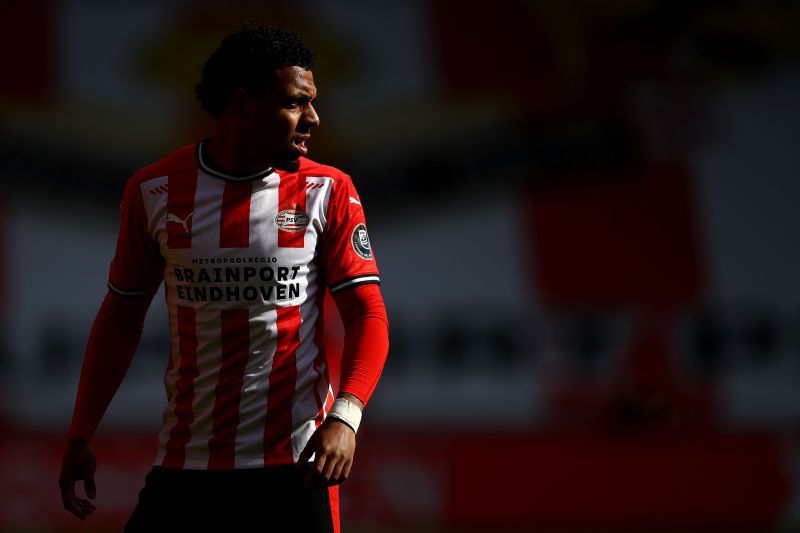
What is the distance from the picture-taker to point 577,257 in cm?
965

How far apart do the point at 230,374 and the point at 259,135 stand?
21.9 inches

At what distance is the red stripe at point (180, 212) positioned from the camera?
259 centimetres

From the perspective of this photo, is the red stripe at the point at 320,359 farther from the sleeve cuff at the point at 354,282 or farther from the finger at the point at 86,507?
the finger at the point at 86,507

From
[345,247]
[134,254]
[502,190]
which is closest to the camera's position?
[345,247]

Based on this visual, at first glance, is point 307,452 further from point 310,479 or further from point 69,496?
point 69,496

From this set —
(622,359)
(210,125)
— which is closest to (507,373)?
(622,359)

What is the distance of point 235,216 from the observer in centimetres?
257

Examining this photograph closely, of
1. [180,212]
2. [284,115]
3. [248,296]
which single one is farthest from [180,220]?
[284,115]

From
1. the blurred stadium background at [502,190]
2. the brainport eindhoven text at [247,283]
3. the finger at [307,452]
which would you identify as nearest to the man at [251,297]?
the brainport eindhoven text at [247,283]

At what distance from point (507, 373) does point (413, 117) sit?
8.13ft

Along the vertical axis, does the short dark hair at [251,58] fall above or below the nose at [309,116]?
above

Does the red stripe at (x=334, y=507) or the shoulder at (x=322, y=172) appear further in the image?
the shoulder at (x=322, y=172)

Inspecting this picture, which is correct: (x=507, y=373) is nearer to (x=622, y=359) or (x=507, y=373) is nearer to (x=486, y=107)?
(x=622, y=359)

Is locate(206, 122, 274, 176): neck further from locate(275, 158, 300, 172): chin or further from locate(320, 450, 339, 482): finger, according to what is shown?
locate(320, 450, 339, 482): finger
